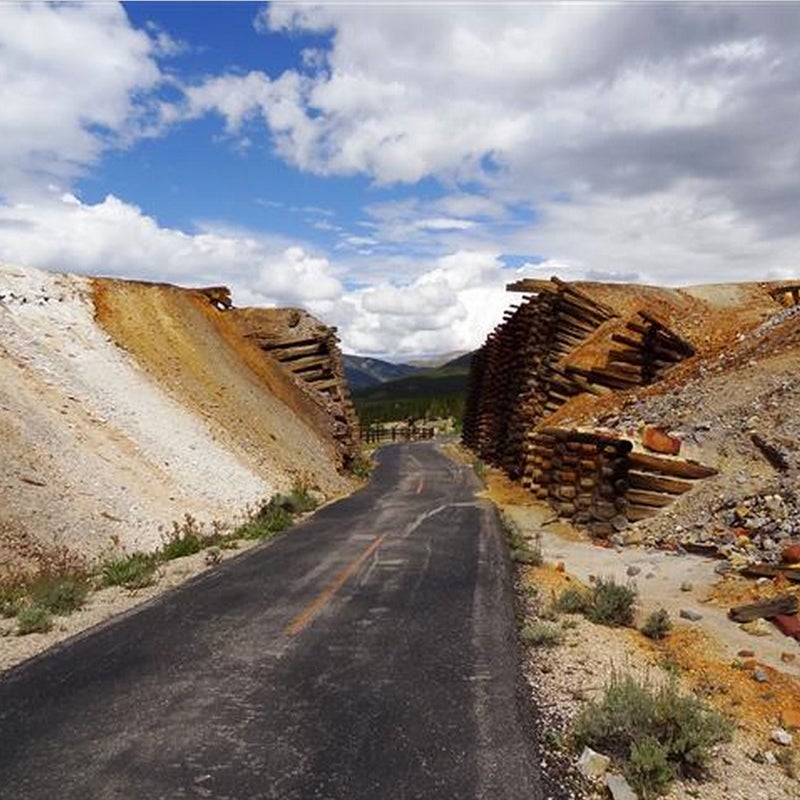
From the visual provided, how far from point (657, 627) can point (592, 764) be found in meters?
4.42

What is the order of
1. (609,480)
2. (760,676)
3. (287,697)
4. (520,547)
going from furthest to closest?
(609,480), (520,547), (760,676), (287,697)

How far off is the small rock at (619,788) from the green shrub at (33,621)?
6931 mm

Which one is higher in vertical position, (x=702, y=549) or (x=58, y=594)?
(x=702, y=549)

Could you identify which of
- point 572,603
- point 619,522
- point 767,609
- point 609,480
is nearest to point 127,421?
point 609,480

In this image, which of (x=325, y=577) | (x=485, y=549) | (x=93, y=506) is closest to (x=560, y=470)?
(x=485, y=549)

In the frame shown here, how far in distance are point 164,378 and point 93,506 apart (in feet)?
28.2

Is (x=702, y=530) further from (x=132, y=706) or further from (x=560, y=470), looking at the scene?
(x=132, y=706)

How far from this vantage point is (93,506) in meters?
14.6

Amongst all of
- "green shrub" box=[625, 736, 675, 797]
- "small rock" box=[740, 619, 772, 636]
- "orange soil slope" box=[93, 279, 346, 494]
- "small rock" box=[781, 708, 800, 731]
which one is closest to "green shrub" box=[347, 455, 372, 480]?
"orange soil slope" box=[93, 279, 346, 494]

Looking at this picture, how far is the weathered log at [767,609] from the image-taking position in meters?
10.0

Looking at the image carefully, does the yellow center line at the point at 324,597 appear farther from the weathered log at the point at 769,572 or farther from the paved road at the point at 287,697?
the weathered log at the point at 769,572

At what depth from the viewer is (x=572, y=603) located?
10359 millimetres

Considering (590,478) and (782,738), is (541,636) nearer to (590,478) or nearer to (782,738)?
(782,738)

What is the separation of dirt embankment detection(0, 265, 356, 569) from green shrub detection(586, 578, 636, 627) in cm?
860
